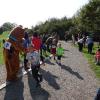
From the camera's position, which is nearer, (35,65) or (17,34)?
(35,65)

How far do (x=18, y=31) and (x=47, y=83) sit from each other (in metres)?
2.92

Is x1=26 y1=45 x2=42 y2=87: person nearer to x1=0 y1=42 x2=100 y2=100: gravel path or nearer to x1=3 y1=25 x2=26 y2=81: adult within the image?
x1=0 y1=42 x2=100 y2=100: gravel path

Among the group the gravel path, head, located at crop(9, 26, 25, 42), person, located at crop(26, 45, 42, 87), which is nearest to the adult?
head, located at crop(9, 26, 25, 42)

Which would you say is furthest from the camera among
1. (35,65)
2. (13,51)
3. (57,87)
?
(13,51)

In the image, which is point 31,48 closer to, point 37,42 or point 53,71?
point 53,71

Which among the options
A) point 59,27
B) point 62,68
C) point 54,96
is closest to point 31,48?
point 54,96

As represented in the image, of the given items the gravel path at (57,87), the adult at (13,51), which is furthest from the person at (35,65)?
the adult at (13,51)

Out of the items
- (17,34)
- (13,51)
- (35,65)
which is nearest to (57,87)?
(35,65)

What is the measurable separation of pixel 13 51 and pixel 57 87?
285 centimetres

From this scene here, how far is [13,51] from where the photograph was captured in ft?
58.5

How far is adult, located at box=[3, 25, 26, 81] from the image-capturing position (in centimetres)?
1758

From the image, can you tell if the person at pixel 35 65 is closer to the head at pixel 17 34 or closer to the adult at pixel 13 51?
the adult at pixel 13 51

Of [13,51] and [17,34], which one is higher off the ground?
[17,34]

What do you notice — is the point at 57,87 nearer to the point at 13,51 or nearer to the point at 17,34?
the point at 13,51
